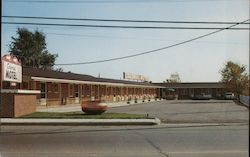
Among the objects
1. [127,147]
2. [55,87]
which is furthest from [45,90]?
[127,147]

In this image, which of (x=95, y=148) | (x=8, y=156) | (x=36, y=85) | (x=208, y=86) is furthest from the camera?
(x=208, y=86)

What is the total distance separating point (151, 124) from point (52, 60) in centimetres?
6080

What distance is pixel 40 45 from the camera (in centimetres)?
7569

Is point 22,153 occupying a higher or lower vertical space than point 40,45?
lower

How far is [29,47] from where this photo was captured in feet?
246

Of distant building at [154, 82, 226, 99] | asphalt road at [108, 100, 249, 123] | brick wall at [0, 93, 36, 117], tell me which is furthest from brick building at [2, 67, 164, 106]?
distant building at [154, 82, 226, 99]

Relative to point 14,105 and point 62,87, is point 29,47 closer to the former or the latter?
point 62,87

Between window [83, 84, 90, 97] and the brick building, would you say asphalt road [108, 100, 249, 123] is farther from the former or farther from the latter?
window [83, 84, 90, 97]

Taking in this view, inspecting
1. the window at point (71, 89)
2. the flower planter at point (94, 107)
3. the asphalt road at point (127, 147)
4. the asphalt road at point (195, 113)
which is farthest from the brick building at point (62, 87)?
the asphalt road at point (127, 147)

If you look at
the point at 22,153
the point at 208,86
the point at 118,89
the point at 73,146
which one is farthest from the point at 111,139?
the point at 208,86

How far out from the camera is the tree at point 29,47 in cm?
7381

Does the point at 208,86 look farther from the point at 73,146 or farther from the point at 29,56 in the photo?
the point at 73,146

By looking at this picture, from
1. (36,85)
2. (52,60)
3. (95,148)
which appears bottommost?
(95,148)

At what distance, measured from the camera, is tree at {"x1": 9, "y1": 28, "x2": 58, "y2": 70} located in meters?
73.8
